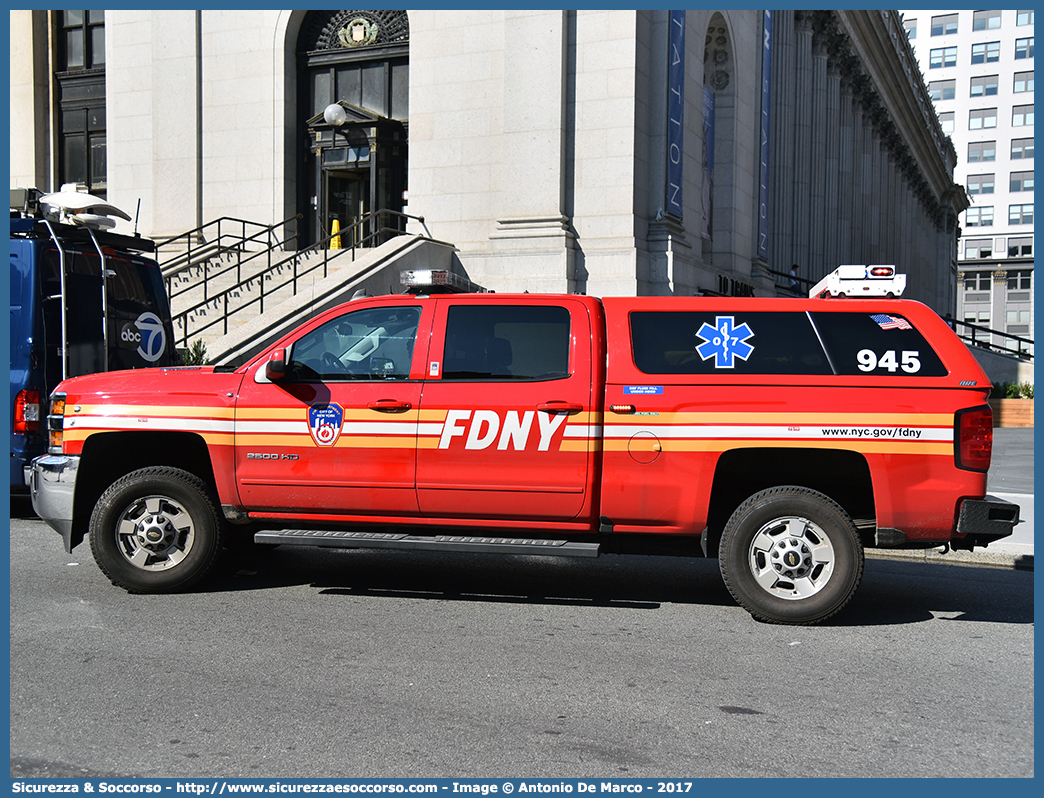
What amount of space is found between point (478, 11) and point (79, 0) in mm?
12149

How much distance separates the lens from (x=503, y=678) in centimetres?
488

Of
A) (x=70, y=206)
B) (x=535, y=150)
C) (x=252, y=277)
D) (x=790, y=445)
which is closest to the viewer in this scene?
(x=790, y=445)

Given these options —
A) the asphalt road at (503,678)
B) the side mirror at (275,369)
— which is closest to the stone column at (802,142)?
the asphalt road at (503,678)

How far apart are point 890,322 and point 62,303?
741 cm

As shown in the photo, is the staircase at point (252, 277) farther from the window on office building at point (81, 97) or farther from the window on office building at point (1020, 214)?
the window on office building at point (1020, 214)

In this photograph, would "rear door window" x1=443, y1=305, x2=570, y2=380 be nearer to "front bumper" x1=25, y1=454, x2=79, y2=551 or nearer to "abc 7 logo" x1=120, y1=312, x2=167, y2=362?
"front bumper" x1=25, y1=454, x2=79, y2=551

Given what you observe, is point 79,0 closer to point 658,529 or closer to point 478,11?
point 478,11

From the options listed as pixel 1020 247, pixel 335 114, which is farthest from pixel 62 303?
pixel 1020 247

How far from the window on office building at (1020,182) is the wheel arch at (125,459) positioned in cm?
10175

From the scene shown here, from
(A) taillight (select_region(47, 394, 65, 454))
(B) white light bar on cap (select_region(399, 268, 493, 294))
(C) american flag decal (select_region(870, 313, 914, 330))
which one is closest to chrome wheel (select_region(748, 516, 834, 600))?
(C) american flag decal (select_region(870, 313, 914, 330))

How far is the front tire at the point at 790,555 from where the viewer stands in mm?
5859

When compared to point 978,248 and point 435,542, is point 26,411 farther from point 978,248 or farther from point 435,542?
point 978,248

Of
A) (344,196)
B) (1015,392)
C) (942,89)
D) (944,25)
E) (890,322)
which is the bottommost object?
(1015,392)

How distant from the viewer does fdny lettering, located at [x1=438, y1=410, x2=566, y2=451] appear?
6.05m
